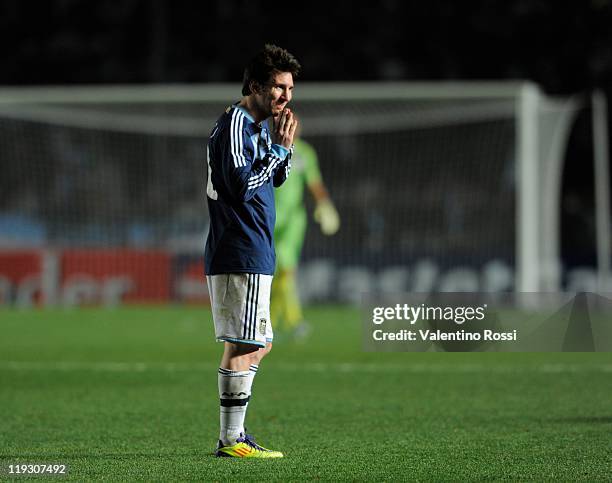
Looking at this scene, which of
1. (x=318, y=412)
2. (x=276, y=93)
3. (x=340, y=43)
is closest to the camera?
(x=276, y=93)

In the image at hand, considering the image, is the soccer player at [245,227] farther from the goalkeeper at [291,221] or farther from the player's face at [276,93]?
the goalkeeper at [291,221]

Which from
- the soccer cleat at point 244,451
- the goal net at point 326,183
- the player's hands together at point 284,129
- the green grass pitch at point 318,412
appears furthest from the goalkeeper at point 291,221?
the soccer cleat at point 244,451

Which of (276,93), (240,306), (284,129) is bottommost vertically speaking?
(240,306)

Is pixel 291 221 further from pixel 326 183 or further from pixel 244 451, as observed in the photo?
pixel 326 183

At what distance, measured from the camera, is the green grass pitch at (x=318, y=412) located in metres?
5.82

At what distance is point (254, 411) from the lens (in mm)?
8148

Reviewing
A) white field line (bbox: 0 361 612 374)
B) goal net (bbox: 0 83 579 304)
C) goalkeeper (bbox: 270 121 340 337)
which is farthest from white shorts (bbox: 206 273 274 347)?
goal net (bbox: 0 83 579 304)

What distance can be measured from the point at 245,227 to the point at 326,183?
18021mm

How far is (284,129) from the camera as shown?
6102mm

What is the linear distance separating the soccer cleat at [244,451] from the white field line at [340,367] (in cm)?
469

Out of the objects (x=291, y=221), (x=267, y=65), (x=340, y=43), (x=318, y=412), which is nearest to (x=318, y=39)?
(x=340, y=43)

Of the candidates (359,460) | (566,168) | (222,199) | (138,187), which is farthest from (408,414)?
(566,168)

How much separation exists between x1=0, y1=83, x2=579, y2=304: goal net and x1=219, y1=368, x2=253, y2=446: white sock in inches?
576

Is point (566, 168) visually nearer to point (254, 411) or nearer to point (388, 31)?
point (388, 31)
